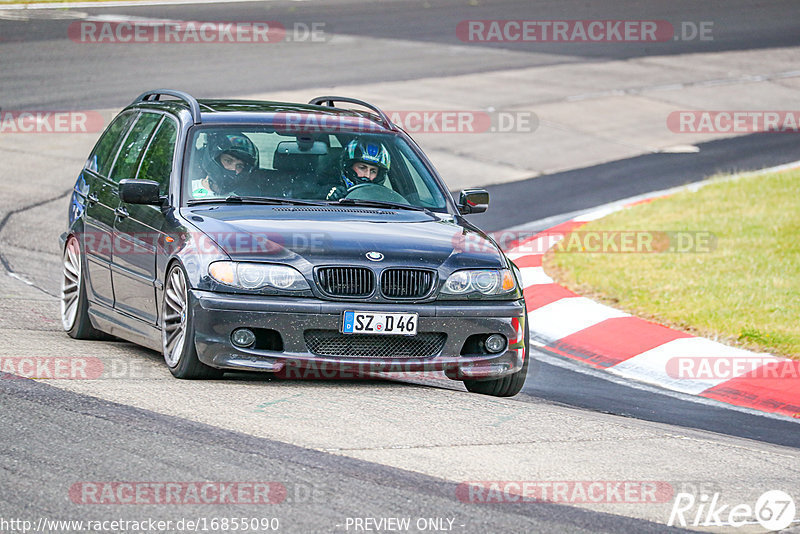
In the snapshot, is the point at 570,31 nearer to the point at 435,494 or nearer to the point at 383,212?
the point at 383,212

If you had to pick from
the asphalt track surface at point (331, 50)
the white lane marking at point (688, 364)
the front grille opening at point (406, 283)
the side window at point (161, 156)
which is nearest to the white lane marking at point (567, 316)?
the white lane marking at point (688, 364)

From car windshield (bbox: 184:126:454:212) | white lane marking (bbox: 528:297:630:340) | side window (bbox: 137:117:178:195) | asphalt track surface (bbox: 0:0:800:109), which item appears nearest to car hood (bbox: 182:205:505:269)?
car windshield (bbox: 184:126:454:212)

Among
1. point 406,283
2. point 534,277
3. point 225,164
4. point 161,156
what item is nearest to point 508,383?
point 406,283

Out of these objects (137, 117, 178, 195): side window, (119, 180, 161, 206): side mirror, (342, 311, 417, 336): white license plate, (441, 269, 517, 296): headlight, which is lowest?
(342, 311, 417, 336): white license plate

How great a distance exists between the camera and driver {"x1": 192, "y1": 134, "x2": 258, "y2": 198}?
8.16 m

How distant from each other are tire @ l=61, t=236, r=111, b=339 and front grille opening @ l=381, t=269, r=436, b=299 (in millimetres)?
2665

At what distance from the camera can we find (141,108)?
31.2 feet

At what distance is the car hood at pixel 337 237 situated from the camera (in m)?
7.33

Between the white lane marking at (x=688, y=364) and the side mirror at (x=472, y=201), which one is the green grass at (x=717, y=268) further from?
the side mirror at (x=472, y=201)

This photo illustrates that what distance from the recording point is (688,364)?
31.7ft

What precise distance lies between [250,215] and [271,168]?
1.95 feet

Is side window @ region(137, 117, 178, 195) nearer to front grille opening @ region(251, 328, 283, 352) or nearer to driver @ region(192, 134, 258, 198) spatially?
driver @ region(192, 134, 258, 198)

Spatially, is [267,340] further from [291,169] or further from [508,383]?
[508,383]

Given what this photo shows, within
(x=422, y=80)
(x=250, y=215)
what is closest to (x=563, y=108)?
(x=422, y=80)
